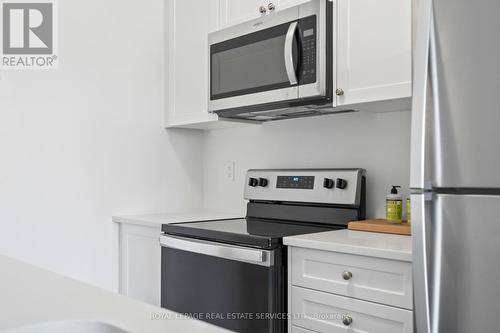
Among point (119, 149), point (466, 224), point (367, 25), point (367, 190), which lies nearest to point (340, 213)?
point (367, 190)

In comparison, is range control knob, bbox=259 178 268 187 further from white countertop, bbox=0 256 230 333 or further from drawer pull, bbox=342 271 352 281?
white countertop, bbox=0 256 230 333

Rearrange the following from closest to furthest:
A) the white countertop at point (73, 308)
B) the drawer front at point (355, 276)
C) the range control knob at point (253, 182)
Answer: the white countertop at point (73, 308) → the drawer front at point (355, 276) → the range control knob at point (253, 182)

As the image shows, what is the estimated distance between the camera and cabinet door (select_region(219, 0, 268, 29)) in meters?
2.38

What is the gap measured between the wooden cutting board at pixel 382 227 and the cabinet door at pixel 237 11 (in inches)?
44.2

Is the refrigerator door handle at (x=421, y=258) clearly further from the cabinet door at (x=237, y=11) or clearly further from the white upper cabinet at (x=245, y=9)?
the cabinet door at (x=237, y=11)

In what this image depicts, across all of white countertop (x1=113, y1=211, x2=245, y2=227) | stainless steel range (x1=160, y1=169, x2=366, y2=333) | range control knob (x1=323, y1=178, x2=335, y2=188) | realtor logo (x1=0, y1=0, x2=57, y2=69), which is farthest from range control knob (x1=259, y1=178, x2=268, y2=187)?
realtor logo (x1=0, y1=0, x2=57, y2=69)

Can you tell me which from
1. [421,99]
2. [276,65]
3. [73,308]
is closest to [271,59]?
[276,65]

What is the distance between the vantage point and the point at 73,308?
0.85m

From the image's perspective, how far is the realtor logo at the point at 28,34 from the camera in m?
2.43

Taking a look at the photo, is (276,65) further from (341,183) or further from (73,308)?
(73,308)

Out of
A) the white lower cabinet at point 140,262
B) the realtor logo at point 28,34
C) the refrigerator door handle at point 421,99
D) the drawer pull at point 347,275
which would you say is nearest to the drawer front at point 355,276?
the drawer pull at point 347,275

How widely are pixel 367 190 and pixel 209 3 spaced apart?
1.32 meters

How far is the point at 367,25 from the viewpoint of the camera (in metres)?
1.91

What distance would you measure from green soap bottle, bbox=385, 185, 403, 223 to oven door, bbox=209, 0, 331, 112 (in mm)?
540
